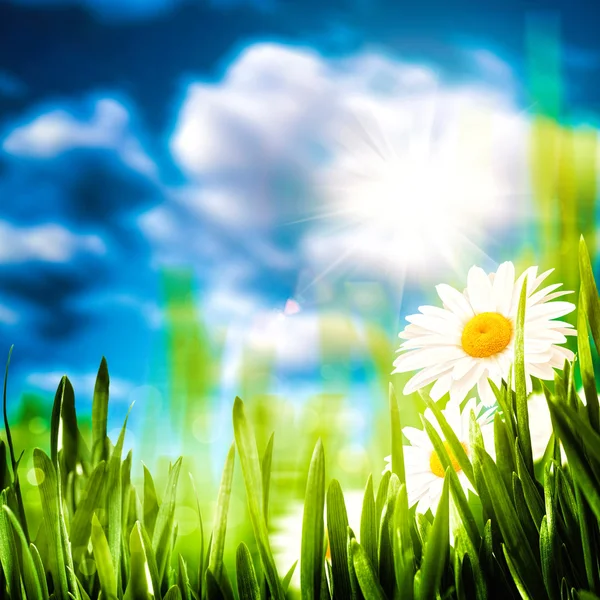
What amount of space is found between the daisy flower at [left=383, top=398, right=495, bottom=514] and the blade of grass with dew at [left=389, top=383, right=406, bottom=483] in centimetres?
8

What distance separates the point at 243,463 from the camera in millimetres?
517

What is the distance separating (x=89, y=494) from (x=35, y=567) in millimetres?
83

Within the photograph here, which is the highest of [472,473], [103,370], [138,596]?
[103,370]

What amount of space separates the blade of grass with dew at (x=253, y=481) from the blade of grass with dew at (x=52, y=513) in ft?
0.68

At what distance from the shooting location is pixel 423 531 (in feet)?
1.82

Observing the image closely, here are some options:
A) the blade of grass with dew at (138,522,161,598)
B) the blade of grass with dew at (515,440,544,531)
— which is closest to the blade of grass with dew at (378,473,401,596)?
the blade of grass with dew at (515,440,544,531)

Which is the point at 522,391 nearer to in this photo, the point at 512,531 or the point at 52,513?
the point at 512,531

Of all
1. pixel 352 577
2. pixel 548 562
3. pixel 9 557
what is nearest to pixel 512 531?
pixel 548 562

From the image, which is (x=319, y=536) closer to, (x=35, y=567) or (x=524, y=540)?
(x=524, y=540)

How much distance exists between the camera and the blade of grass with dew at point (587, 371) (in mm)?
488

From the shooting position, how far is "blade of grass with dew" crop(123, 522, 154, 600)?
0.53m

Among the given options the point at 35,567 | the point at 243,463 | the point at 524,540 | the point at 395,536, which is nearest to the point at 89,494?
the point at 35,567

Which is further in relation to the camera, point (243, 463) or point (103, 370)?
point (103, 370)

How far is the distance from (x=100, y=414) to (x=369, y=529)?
0.35 m
